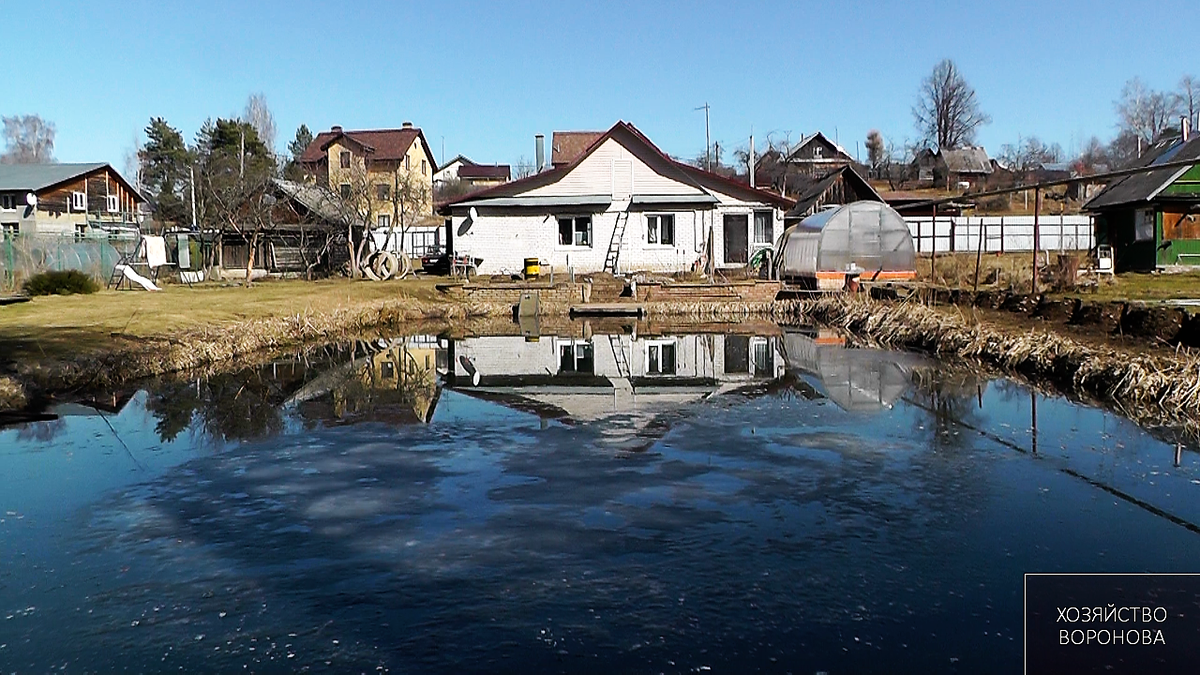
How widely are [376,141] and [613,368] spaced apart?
51245mm

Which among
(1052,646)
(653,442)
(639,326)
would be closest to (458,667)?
(1052,646)

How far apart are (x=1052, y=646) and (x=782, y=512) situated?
2439 mm

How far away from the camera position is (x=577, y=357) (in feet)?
56.6

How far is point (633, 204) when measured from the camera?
3406 cm

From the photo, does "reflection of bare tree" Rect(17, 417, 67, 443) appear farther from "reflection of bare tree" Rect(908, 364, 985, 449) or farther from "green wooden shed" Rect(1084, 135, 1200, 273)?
"green wooden shed" Rect(1084, 135, 1200, 273)

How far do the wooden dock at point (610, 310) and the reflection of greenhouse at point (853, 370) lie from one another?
20.7 feet

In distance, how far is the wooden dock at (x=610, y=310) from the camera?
25359 millimetres

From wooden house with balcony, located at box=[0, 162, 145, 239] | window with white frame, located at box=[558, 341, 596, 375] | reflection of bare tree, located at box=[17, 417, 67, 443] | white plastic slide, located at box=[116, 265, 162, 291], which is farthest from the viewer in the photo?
wooden house with balcony, located at box=[0, 162, 145, 239]

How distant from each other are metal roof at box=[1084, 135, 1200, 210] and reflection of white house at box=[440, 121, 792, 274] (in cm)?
1059

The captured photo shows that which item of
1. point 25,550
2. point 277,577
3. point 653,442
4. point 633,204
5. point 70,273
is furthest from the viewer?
point 633,204

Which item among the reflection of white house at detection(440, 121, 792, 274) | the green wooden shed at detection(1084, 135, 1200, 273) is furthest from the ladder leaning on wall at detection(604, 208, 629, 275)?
the green wooden shed at detection(1084, 135, 1200, 273)

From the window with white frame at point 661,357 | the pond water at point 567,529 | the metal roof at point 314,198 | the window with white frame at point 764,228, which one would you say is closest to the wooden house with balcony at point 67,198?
the metal roof at point 314,198

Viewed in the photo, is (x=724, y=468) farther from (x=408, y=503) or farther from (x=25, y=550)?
(x=25, y=550)

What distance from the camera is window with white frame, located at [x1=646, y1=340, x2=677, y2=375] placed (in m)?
15.5
